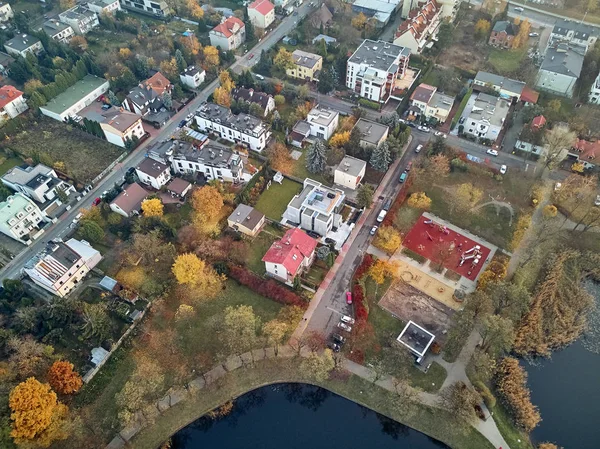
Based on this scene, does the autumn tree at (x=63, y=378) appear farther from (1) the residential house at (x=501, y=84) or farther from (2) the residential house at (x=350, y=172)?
(1) the residential house at (x=501, y=84)

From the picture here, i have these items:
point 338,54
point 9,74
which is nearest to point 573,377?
point 338,54

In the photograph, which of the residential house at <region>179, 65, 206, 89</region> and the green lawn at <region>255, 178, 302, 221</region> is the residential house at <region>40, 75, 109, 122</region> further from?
the green lawn at <region>255, 178, 302, 221</region>

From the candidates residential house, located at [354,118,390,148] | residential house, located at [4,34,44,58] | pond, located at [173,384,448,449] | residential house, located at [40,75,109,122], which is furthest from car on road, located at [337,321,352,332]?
residential house, located at [4,34,44,58]

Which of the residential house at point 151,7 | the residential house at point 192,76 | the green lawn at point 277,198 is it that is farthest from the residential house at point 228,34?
the green lawn at point 277,198

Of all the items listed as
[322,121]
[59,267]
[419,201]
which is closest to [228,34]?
[322,121]

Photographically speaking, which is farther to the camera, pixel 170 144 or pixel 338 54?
pixel 338 54

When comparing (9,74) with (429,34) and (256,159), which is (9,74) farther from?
(429,34)

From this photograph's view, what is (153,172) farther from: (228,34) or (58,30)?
(58,30)

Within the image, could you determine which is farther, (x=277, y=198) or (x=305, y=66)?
(x=305, y=66)
